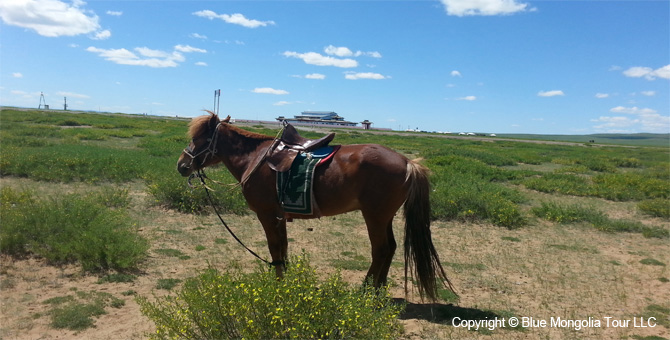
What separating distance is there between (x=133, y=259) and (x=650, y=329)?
6.45 meters

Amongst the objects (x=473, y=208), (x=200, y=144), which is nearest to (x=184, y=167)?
(x=200, y=144)

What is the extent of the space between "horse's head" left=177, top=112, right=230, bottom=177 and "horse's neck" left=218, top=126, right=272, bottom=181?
0.32 ft

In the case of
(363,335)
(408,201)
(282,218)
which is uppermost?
(408,201)

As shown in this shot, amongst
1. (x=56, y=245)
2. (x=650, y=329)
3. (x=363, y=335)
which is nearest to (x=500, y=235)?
(x=650, y=329)

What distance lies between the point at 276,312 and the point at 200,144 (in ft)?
9.11

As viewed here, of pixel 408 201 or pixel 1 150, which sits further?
pixel 1 150

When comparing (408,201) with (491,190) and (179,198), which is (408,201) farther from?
(491,190)

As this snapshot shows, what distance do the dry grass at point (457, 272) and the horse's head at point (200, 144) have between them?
136cm

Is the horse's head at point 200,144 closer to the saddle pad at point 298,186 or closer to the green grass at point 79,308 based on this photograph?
the saddle pad at point 298,186

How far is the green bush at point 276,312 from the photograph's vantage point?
2.92 m

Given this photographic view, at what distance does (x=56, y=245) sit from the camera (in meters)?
5.51

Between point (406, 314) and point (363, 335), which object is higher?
point (363, 335)

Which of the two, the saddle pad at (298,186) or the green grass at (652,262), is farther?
the green grass at (652,262)

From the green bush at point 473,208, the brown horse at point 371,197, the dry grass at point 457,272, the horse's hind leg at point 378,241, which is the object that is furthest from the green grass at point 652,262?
the horse's hind leg at point 378,241
